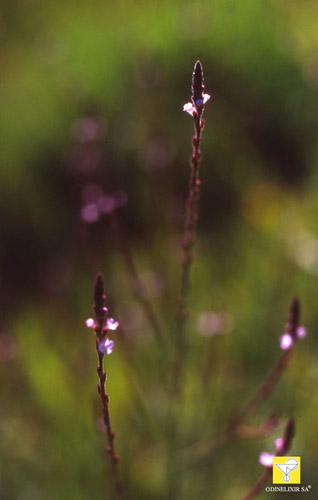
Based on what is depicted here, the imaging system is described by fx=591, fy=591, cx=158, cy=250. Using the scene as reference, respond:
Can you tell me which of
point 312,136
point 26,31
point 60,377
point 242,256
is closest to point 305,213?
point 242,256

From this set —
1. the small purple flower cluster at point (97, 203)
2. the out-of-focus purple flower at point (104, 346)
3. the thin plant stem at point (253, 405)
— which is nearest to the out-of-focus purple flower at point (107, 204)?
the small purple flower cluster at point (97, 203)

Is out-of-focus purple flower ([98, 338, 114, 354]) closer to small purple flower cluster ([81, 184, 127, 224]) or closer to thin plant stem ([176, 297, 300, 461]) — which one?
thin plant stem ([176, 297, 300, 461])

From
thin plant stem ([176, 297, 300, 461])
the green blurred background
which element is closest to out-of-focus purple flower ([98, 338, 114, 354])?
thin plant stem ([176, 297, 300, 461])

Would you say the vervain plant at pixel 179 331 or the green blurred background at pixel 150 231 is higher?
the green blurred background at pixel 150 231

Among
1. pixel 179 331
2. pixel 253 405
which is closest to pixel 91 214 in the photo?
pixel 179 331

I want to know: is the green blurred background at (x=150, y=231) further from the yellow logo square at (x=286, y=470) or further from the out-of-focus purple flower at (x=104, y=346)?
the out-of-focus purple flower at (x=104, y=346)

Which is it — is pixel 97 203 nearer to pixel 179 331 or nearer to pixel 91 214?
pixel 91 214
